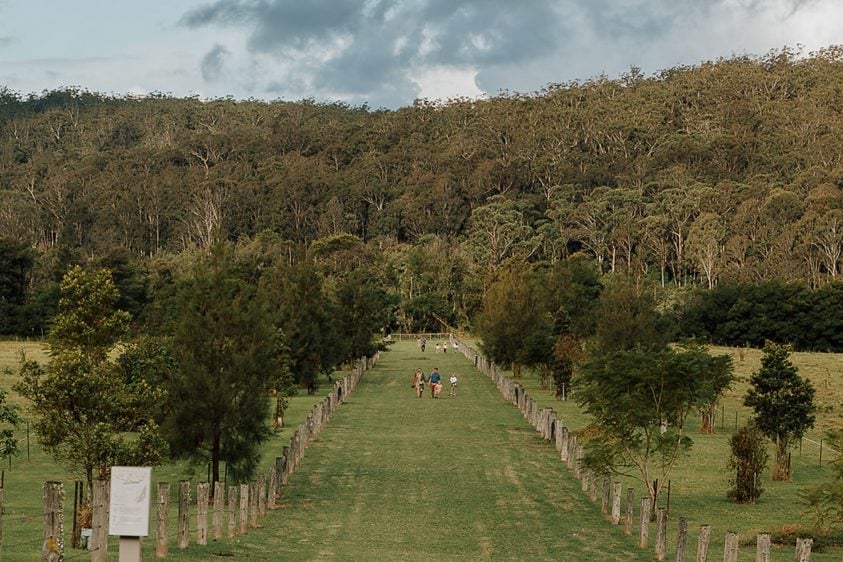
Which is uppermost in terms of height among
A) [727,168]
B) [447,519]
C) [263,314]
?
[727,168]

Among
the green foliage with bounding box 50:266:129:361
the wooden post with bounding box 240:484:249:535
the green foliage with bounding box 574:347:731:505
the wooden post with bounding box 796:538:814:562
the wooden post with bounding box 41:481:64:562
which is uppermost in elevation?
the green foliage with bounding box 50:266:129:361

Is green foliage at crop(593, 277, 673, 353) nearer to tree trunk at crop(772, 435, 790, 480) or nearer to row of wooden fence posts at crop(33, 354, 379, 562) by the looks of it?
tree trunk at crop(772, 435, 790, 480)

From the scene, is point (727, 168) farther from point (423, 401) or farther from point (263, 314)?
point (263, 314)

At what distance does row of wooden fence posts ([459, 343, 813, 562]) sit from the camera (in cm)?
1688

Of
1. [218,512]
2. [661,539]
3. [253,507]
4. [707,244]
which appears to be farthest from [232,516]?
[707,244]

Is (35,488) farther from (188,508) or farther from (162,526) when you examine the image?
(162,526)

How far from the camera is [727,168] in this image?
149750 millimetres

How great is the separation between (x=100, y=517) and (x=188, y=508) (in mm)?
3685

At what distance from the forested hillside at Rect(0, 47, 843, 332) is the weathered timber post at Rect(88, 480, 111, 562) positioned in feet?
288

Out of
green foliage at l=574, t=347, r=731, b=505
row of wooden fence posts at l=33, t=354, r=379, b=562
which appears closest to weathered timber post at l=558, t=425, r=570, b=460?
green foliage at l=574, t=347, r=731, b=505

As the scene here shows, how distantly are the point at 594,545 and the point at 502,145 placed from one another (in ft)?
526

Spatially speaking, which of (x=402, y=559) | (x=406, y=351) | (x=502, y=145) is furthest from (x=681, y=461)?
(x=502, y=145)

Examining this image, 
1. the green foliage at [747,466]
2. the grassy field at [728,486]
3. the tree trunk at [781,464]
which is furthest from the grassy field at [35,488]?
the tree trunk at [781,464]

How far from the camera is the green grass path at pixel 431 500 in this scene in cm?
2147
